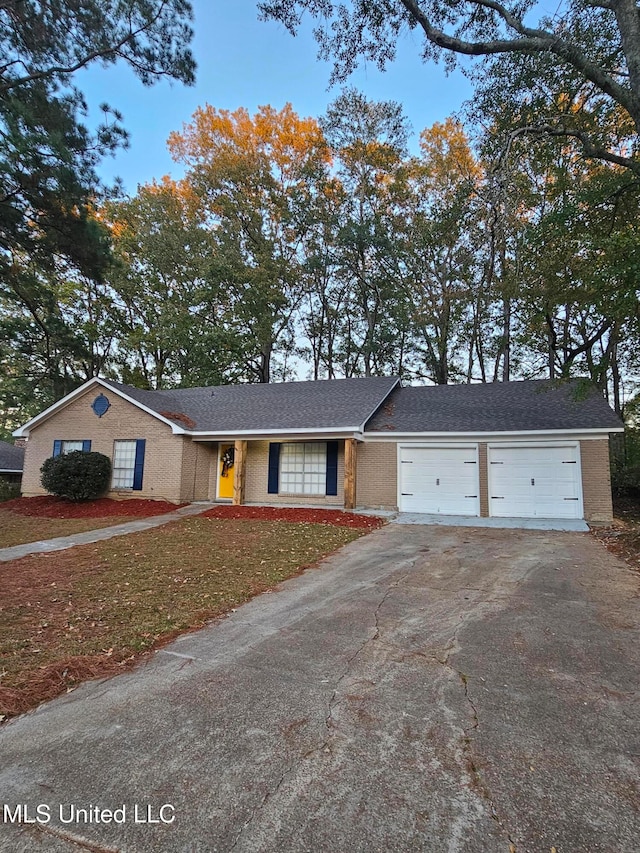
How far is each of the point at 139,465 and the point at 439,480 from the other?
389 inches

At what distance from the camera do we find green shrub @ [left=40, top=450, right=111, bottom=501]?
13789 millimetres

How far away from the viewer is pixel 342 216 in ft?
77.4

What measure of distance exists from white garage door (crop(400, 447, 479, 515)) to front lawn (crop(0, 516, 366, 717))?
393 centimetres

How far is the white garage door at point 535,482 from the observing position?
11500 millimetres

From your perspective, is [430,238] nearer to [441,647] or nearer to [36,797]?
[441,647]

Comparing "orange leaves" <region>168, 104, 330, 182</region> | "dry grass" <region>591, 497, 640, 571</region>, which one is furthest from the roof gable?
"orange leaves" <region>168, 104, 330, 182</region>

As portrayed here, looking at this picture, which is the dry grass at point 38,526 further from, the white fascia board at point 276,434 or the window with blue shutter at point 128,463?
the white fascia board at point 276,434

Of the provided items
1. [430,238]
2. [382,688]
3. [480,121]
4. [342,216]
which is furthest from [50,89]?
[342,216]

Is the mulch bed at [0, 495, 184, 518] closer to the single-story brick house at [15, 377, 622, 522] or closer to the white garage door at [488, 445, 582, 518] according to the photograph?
the single-story brick house at [15, 377, 622, 522]

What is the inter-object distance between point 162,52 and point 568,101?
29.9ft

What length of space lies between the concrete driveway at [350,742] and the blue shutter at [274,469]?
10066mm

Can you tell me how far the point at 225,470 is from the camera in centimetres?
1539

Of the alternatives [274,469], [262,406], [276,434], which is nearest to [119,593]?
[276,434]

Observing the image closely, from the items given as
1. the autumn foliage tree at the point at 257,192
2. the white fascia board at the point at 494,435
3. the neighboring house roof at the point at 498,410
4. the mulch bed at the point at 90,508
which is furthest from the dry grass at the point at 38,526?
the autumn foliage tree at the point at 257,192
